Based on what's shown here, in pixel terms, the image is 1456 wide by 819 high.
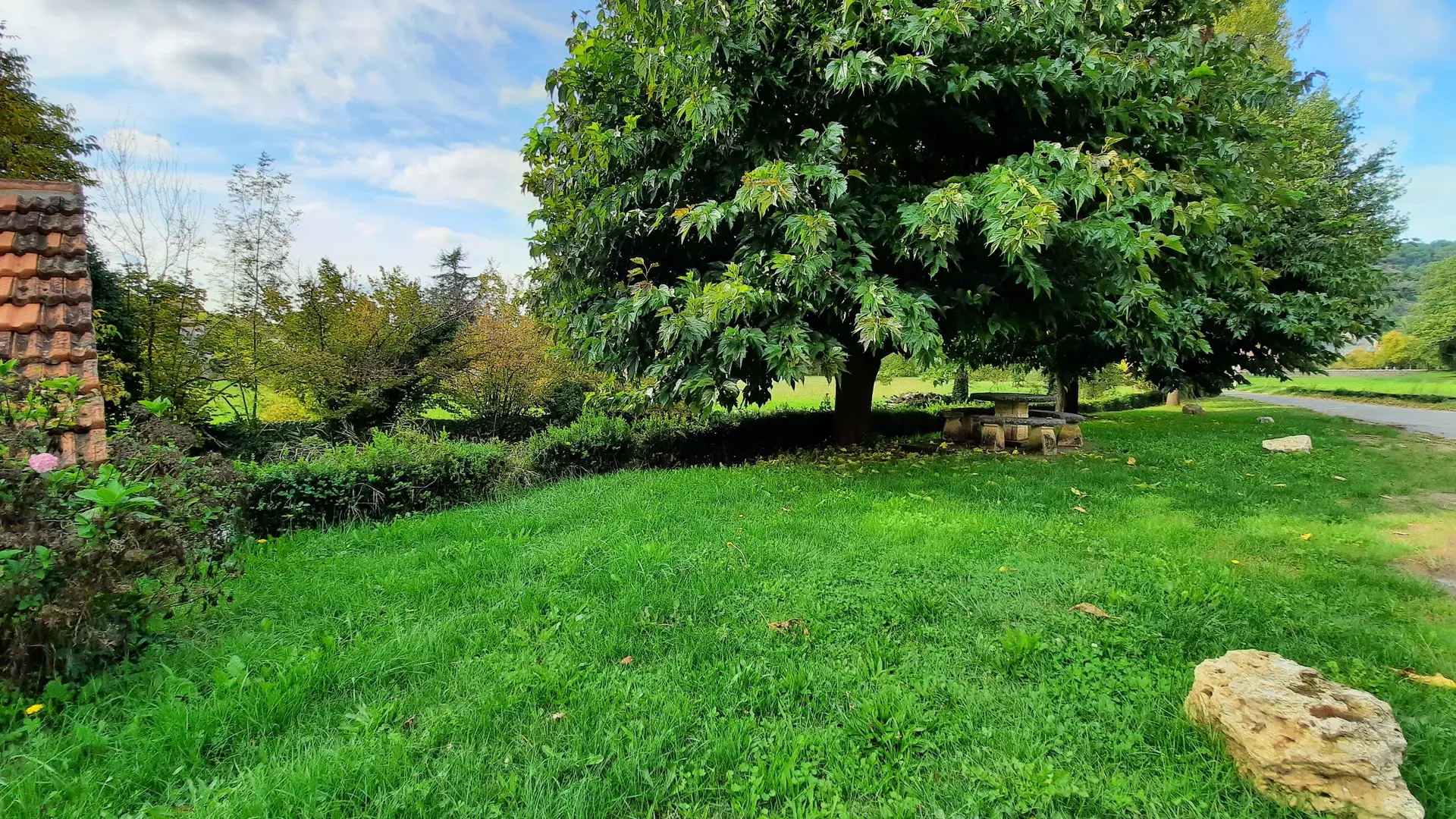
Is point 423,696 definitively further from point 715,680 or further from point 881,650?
point 881,650

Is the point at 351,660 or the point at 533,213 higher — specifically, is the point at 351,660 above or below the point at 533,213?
below

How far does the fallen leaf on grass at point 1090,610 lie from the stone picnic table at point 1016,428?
515 cm

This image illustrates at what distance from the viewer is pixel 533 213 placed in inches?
272

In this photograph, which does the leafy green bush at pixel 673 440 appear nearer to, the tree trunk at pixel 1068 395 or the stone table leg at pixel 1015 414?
the stone table leg at pixel 1015 414

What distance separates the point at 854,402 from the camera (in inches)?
323

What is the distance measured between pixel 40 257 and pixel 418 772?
15.0 feet

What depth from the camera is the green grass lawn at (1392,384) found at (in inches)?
834

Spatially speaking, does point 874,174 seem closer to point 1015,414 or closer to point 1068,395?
point 1015,414

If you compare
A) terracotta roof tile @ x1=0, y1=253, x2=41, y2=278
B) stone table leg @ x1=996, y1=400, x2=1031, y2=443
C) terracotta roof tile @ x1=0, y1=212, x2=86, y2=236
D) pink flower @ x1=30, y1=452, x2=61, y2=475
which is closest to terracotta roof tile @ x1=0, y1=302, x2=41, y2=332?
terracotta roof tile @ x1=0, y1=253, x2=41, y2=278

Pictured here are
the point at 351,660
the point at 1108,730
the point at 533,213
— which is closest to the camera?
the point at 1108,730

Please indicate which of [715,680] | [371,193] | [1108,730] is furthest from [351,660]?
[371,193]

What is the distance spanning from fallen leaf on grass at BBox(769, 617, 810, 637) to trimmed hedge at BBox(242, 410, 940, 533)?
4170 mm

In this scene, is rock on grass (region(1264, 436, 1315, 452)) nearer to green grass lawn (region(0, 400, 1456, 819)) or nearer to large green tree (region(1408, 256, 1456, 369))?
green grass lawn (region(0, 400, 1456, 819))

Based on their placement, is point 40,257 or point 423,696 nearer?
point 423,696
